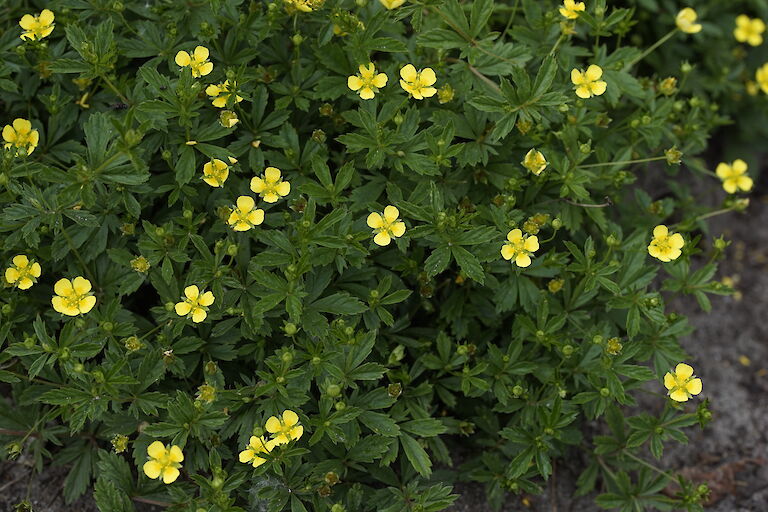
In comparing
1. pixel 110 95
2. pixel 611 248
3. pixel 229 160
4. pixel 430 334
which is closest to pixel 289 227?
pixel 229 160

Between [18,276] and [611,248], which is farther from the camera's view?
[611,248]

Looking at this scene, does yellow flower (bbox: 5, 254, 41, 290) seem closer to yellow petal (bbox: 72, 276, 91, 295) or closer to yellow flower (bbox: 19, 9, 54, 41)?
yellow petal (bbox: 72, 276, 91, 295)

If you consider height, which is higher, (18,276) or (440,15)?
(440,15)

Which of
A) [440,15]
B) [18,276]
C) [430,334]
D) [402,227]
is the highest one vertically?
[440,15]

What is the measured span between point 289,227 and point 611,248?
4.30ft

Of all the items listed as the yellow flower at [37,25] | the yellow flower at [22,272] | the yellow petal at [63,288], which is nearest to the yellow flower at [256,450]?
the yellow petal at [63,288]

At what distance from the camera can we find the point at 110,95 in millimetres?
3297

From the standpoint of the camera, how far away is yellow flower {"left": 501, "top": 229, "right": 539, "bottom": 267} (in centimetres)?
301

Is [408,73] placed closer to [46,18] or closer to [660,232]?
[660,232]

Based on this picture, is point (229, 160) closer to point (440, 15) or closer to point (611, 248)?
point (440, 15)

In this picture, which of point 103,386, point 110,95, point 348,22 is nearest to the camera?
point 103,386

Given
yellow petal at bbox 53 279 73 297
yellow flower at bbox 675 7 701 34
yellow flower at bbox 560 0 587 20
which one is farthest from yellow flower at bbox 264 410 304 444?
yellow flower at bbox 675 7 701 34

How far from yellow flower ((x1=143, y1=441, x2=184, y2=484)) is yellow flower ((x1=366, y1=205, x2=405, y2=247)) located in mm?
1039

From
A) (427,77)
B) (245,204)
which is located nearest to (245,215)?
(245,204)
